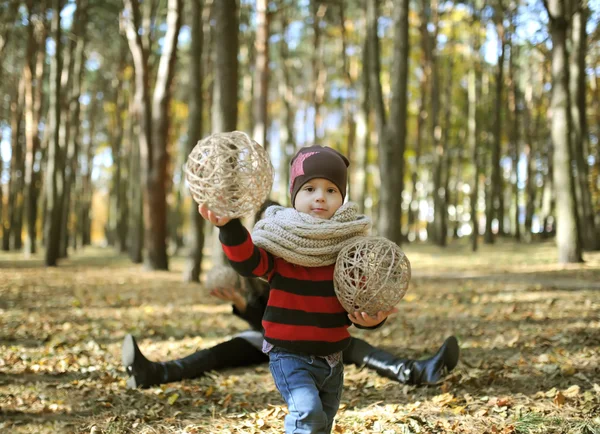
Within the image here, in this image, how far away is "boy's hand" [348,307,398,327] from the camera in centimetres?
242

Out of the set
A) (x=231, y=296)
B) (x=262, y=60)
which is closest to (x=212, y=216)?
(x=231, y=296)

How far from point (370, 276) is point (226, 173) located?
2.54 feet

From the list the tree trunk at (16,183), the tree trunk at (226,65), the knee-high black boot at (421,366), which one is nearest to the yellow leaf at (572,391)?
the knee-high black boot at (421,366)

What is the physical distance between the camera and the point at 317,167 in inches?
101

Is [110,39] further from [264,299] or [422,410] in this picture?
[422,410]

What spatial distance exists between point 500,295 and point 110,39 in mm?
18403

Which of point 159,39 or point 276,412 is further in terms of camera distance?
point 159,39

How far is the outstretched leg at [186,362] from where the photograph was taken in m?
3.95

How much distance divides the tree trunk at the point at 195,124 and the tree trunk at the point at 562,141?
7.22 meters

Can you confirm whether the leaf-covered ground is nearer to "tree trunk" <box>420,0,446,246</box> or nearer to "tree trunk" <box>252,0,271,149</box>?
"tree trunk" <box>252,0,271,149</box>

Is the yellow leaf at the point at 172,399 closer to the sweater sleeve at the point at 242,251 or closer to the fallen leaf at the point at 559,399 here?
the sweater sleeve at the point at 242,251

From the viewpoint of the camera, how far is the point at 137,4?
12.7 metres

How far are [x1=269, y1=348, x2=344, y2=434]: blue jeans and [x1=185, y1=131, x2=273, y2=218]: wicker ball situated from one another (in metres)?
0.72

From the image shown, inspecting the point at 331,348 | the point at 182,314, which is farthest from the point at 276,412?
the point at 182,314
